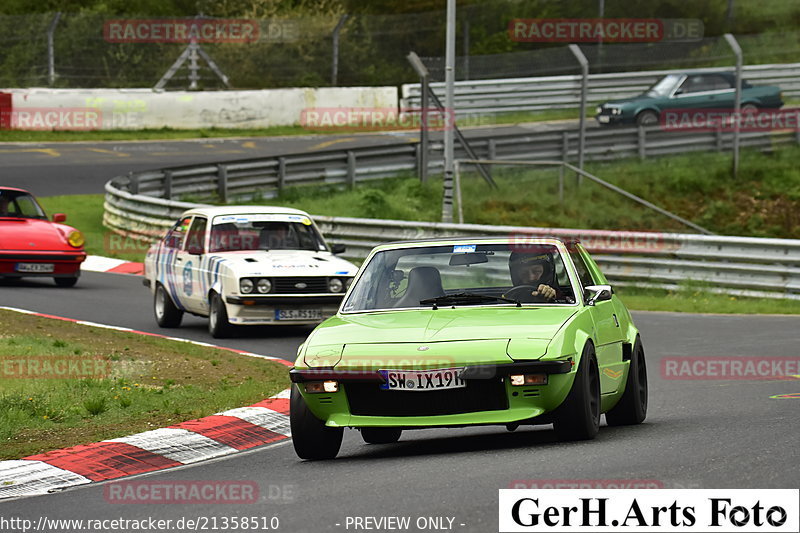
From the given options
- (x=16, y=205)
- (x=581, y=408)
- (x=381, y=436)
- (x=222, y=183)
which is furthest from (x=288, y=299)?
(x=222, y=183)

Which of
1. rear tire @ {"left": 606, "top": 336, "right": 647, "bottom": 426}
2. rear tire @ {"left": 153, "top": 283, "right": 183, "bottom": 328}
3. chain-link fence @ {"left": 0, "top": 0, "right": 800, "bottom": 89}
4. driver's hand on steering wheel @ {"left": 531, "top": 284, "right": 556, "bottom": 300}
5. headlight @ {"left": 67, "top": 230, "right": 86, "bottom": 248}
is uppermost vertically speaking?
chain-link fence @ {"left": 0, "top": 0, "right": 800, "bottom": 89}

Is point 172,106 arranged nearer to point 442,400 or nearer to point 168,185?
point 168,185

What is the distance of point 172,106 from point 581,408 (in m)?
35.7

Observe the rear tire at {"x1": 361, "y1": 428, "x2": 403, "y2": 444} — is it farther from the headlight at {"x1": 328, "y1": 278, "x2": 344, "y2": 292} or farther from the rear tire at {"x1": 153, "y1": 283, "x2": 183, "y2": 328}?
the rear tire at {"x1": 153, "y1": 283, "x2": 183, "y2": 328}

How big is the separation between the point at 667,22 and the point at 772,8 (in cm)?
755

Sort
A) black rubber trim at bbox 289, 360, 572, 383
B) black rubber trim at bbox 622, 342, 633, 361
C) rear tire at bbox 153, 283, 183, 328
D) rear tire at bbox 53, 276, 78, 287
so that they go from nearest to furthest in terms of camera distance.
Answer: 1. black rubber trim at bbox 289, 360, 572, 383
2. black rubber trim at bbox 622, 342, 633, 361
3. rear tire at bbox 153, 283, 183, 328
4. rear tire at bbox 53, 276, 78, 287

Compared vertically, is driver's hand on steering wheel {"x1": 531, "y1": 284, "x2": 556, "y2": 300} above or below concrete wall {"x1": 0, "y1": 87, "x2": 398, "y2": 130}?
below

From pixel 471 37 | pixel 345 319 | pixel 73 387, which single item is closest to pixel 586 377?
pixel 345 319

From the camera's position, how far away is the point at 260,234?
1711cm

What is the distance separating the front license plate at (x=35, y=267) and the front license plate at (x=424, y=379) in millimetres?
13976

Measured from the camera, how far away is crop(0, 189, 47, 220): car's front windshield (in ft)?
70.5

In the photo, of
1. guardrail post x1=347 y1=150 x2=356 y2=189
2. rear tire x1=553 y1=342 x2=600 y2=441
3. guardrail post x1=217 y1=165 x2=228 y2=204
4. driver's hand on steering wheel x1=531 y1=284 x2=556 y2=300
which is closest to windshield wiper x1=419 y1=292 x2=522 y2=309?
driver's hand on steering wheel x1=531 y1=284 x2=556 y2=300

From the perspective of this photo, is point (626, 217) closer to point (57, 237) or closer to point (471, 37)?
point (57, 237)

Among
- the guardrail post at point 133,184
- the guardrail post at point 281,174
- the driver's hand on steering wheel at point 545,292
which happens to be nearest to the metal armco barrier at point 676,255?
the guardrail post at point 133,184
